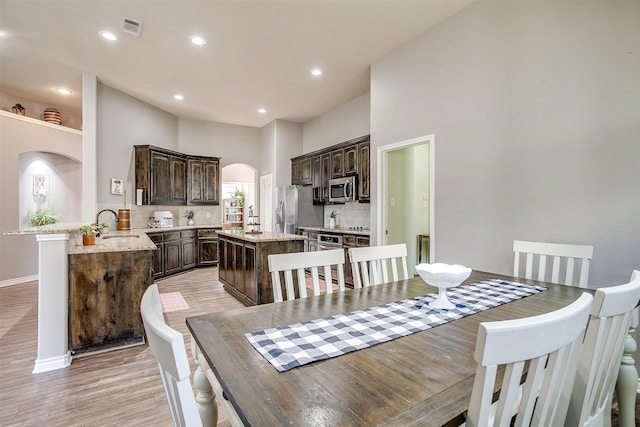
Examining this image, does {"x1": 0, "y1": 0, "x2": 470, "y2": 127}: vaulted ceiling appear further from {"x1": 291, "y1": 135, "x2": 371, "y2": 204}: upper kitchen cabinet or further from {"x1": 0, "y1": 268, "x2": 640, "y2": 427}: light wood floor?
{"x1": 0, "y1": 268, "x2": 640, "y2": 427}: light wood floor

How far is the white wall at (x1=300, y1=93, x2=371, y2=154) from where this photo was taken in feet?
18.1

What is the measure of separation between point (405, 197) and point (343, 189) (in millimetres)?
1190

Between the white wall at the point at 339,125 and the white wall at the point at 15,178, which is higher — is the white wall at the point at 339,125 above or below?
above

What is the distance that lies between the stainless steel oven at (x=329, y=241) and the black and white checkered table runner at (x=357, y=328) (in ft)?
11.2

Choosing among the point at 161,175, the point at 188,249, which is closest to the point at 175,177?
the point at 161,175

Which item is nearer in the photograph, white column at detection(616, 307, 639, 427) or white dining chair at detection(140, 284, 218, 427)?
white dining chair at detection(140, 284, 218, 427)

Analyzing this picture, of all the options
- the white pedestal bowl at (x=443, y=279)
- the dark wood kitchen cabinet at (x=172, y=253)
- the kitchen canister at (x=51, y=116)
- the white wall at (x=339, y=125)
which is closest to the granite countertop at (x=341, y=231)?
the white wall at (x=339, y=125)

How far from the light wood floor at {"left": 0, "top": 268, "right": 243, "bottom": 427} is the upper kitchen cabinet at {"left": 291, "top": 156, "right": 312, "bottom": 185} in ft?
13.0

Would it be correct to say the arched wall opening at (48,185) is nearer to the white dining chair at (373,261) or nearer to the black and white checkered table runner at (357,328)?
the white dining chair at (373,261)

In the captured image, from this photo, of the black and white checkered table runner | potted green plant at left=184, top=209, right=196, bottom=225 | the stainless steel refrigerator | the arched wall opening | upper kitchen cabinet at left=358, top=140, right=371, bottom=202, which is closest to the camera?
the black and white checkered table runner

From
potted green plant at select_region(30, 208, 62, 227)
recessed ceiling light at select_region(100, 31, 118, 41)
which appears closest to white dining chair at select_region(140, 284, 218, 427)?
recessed ceiling light at select_region(100, 31, 118, 41)

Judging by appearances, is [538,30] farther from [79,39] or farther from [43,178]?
[43,178]

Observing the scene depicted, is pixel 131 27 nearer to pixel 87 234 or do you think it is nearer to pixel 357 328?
pixel 87 234

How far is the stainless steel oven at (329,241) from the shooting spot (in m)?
5.13
